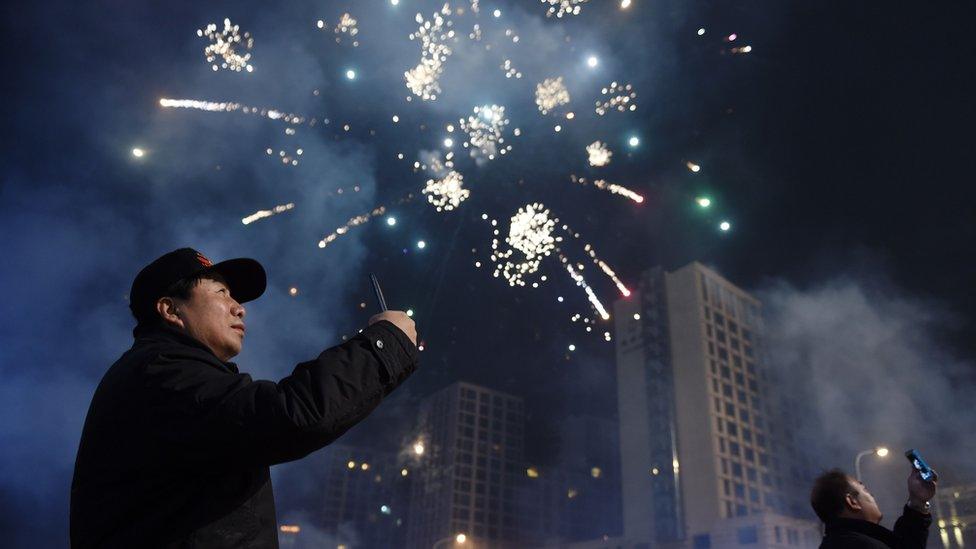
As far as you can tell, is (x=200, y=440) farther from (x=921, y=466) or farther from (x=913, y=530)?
(x=921, y=466)

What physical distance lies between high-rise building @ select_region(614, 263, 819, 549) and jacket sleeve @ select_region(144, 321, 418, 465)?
56362 mm

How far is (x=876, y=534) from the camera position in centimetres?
423

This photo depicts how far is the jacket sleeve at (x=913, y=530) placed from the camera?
4.53m

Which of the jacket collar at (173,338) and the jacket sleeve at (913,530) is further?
the jacket sleeve at (913,530)

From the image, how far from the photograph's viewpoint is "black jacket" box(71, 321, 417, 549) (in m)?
1.74

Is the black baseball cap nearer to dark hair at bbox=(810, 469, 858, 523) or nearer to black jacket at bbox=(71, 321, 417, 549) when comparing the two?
black jacket at bbox=(71, 321, 417, 549)

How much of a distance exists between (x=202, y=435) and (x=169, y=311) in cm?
79

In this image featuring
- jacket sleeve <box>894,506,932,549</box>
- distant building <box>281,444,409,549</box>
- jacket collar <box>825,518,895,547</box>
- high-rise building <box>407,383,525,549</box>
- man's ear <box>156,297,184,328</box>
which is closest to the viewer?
man's ear <box>156,297,184,328</box>

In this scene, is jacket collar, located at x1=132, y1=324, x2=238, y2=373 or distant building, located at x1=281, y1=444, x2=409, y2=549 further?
distant building, located at x1=281, y1=444, x2=409, y2=549

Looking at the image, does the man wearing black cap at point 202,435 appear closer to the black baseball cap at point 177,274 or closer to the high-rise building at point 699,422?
the black baseball cap at point 177,274

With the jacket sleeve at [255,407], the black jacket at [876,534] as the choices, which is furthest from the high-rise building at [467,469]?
the jacket sleeve at [255,407]

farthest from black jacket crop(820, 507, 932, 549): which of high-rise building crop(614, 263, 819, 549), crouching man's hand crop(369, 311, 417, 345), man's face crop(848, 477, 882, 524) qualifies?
high-rise building crop(614, 263, 819, 549)

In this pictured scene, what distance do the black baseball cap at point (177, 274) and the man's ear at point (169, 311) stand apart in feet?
0.07

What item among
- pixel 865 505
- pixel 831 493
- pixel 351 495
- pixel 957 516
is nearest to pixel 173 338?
pixel 831 493
